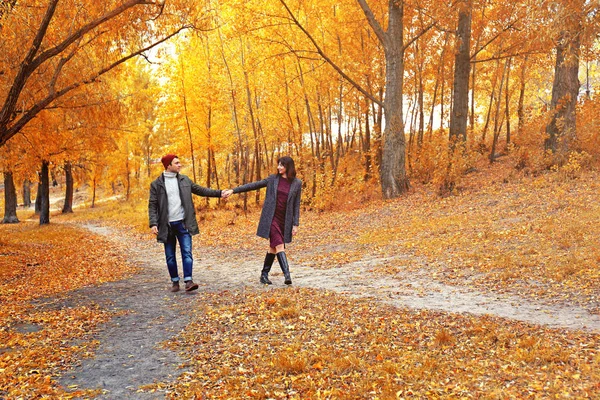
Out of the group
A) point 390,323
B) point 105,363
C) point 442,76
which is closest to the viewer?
point 105,363

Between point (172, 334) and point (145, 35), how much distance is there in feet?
23.0

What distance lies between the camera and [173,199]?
770cm

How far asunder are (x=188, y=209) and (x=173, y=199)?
29 centimetres

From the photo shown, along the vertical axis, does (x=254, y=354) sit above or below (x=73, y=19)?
below

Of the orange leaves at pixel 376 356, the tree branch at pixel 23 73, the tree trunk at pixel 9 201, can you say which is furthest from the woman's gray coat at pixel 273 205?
the tree trunk at pixel 9 201

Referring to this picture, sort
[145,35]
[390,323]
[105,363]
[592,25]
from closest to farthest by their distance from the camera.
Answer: [105,363] → [390,323] → [592,25] → [145,35]

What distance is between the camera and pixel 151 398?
12.7ft

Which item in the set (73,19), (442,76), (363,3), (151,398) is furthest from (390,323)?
(442,76)

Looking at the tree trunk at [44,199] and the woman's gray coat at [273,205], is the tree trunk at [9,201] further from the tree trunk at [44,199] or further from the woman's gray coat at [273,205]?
the woman's gray coat at [273,205]

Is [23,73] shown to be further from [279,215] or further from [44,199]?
[44,199]

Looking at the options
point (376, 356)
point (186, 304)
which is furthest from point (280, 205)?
point (376, 356)

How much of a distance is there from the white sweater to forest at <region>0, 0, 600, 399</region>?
1334 mm

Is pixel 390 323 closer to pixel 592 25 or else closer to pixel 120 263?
pixel 592 25

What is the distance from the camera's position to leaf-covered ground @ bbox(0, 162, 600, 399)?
3.96m
